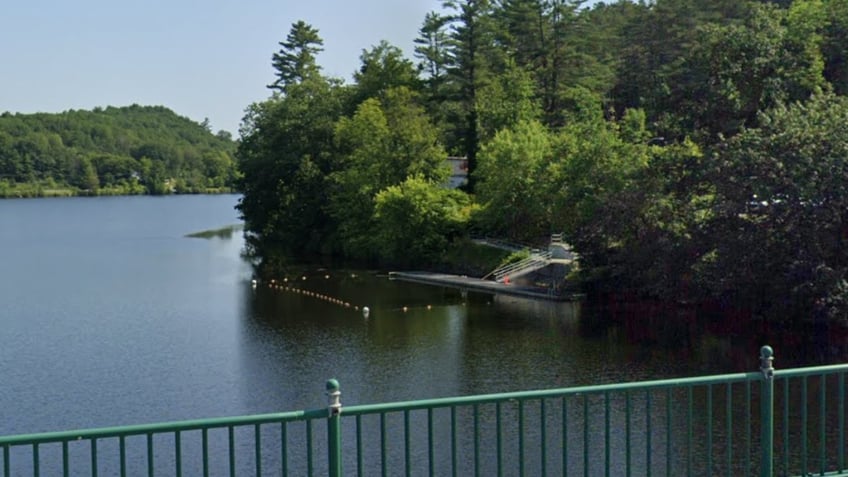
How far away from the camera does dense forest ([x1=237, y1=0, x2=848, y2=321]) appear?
3127cm

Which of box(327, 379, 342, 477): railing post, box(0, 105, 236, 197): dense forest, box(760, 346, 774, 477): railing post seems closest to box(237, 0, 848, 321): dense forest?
box(760, 346, 774, 477): railing post

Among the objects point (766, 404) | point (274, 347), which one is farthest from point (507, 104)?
point (766, 404)

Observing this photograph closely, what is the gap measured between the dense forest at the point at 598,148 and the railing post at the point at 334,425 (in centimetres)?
2676

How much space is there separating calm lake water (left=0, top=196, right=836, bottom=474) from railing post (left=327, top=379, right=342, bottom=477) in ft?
60.2

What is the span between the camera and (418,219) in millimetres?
52656

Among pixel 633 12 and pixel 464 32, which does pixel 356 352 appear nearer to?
pixel 464 32

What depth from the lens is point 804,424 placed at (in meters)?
7.46

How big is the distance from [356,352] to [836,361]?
1405 cm

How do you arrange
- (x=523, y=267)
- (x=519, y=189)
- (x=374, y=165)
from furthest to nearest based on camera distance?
(x=374, y=165) < (x=519, y=189) < (x=523, y=267)

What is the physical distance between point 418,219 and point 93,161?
451ft

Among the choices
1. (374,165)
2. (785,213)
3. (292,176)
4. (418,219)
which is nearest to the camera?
(785,213)

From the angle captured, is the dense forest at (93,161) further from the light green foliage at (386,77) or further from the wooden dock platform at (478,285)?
the wooden dock platform at (478,285)

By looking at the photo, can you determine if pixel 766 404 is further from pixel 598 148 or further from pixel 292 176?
pixel 292 176

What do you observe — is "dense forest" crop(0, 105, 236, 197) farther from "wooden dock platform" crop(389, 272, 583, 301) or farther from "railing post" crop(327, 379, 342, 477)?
"railing post" crop(327, 379, 342, 477)
